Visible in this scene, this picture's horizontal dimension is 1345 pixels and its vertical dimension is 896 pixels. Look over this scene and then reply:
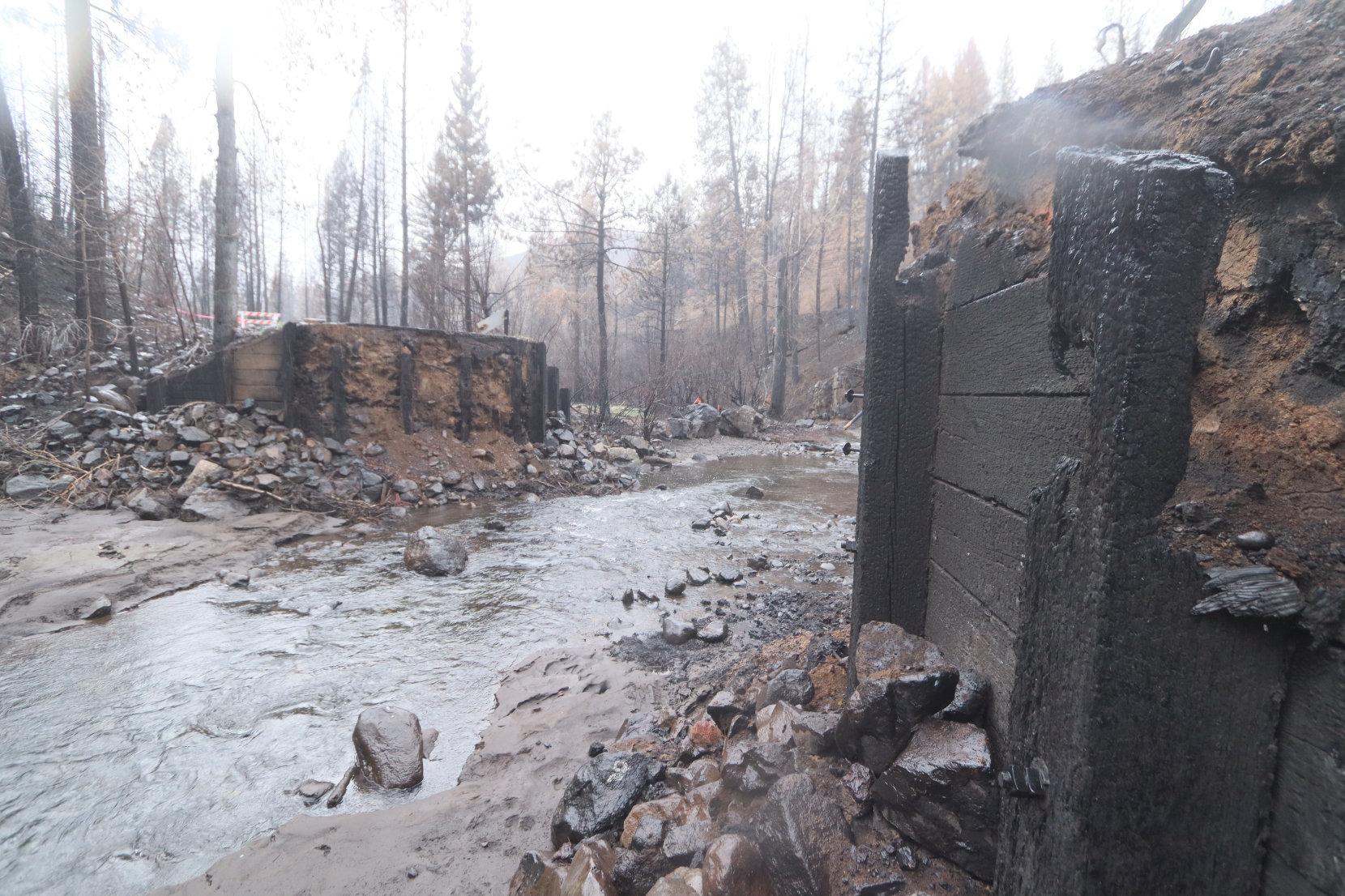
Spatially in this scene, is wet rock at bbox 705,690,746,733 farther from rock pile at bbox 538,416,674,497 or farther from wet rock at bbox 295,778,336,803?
rock pile at bbox 538,416,674,497

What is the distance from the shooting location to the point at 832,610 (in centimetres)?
462

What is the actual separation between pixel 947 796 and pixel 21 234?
1633cm

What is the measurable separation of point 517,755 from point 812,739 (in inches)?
65.6

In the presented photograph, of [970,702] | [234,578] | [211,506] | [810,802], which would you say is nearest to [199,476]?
[211,506]

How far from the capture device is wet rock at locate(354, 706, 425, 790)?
283 centimetres

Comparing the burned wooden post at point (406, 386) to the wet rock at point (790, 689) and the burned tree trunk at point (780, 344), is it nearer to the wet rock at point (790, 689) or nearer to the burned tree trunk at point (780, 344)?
the wet rock at point (790, 689)

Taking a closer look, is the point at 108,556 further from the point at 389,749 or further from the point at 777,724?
the point at 777,724

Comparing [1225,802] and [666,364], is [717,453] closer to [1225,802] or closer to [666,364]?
[666,364]

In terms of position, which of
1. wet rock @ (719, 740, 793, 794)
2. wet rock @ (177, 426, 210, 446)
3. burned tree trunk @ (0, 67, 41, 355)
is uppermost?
burned tree trunk @ (0, 67, 41, 355)

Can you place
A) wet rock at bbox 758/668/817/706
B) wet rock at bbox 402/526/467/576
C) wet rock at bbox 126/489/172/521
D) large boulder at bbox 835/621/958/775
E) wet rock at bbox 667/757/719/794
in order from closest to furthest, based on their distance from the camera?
large boulder at bbox 835/621/958/775 → wet rock at bbox 667/757/719/794 → wet rock at bbox 758/668/817/706 → wet rock at bbox 402/526/467/576 → wet rock at bbox 126/489/172/521

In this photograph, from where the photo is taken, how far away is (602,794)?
2354mm

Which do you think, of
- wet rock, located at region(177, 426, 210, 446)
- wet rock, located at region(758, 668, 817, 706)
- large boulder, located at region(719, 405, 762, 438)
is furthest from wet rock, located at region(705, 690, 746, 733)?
large boulder, located at region(719, 405, 762, 438)

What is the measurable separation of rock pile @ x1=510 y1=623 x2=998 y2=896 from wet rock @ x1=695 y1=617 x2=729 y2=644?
1630 mm

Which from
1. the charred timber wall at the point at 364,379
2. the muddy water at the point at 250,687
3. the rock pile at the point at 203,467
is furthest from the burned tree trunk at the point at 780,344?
the muddy water at the point at 250,687
